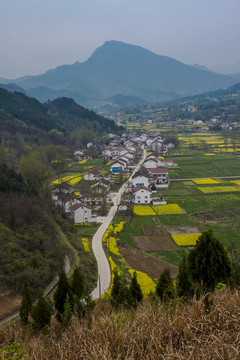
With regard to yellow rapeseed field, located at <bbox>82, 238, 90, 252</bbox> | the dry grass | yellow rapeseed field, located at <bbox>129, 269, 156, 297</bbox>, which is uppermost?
the dry grass

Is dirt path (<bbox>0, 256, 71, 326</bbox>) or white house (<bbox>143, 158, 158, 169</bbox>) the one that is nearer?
dirt path (<bbox>0, 256, 71, 326</bbox>)

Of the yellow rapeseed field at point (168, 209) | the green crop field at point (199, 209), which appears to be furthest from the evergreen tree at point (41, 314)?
the yellow rapeseed field at point (168, 209)

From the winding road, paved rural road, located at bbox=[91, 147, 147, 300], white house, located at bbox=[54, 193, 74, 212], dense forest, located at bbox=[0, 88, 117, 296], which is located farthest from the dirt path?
white house, located at bbox=[54, 193, 74, 212]

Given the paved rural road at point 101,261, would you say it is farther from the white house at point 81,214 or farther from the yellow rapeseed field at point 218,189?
the yellow rapeseed field at point 218,189

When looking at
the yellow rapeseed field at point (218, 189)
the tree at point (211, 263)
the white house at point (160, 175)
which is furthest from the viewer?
the white house at point (160, 175)

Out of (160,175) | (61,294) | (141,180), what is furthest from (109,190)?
(61,294)

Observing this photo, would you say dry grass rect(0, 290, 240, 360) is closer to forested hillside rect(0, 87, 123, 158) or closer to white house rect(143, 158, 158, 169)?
white house rect(143, 158, 158, 169)

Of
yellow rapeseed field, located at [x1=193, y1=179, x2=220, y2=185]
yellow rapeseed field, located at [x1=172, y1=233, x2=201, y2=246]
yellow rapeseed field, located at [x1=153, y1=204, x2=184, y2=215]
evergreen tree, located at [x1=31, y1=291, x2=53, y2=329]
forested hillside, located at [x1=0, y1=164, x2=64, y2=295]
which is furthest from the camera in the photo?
yellow rapeseed field, located at [x1=193, y1=179, x2=220, y2=185]

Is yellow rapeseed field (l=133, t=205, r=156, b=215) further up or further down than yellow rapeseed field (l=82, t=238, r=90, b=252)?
further up
